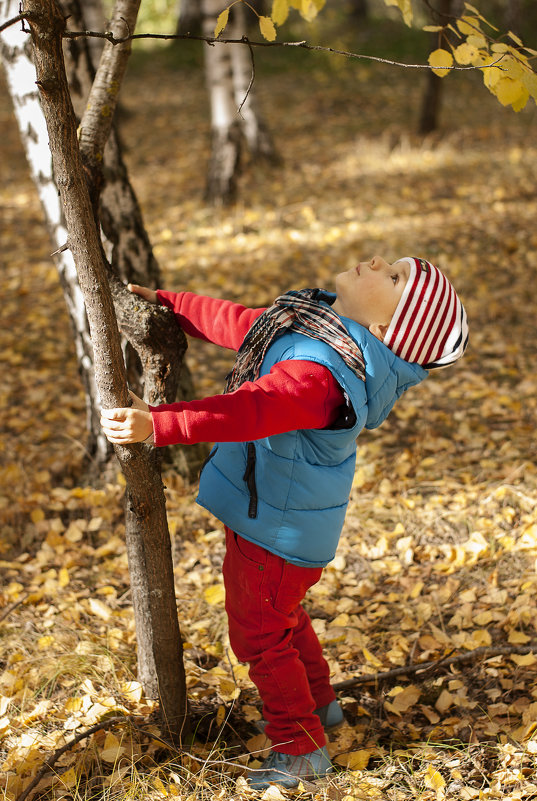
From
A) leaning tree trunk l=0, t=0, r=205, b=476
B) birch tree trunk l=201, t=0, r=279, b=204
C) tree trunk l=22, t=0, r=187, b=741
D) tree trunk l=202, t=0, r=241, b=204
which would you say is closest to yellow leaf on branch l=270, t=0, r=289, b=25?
tree trunk l=22, t=0, r=187, b=741

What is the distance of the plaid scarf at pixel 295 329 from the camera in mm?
1826

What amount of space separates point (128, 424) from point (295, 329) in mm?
549

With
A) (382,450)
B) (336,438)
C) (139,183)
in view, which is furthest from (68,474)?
(139,183)

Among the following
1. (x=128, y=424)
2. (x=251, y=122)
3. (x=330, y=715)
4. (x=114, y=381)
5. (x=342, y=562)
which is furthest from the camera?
(x=251, y=122)

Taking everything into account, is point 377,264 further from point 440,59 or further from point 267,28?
point 267,28

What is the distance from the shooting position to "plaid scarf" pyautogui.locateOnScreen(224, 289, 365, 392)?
1826 mm

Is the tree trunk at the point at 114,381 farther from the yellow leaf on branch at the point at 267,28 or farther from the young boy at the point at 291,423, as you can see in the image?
the yellow leaf on branch at the point at 267,28

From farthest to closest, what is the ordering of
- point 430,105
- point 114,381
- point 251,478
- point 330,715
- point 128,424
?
point 430,105 < point 330,715 < point 251,478 < point 114,381 < point 128,424

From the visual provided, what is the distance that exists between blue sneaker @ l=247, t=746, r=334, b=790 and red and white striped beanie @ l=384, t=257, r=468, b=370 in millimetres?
1278

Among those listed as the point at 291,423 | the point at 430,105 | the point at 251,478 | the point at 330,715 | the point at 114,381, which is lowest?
the point at 330,715

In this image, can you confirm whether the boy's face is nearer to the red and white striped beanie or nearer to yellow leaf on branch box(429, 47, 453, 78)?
the red and white striped beanie

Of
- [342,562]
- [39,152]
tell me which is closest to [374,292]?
[342,562]

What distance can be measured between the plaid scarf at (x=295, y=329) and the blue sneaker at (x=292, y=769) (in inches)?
46.6

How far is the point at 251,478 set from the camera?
198cm
